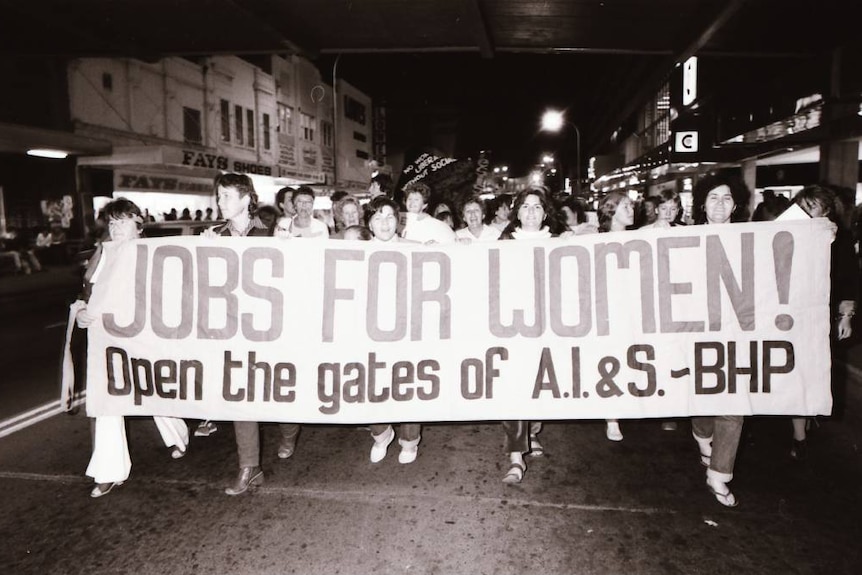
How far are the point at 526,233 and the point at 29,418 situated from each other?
4.57 m

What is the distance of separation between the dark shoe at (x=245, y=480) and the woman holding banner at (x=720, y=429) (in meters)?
2.88

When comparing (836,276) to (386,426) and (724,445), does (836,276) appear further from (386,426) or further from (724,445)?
(386,426)

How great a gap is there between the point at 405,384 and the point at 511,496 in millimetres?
959

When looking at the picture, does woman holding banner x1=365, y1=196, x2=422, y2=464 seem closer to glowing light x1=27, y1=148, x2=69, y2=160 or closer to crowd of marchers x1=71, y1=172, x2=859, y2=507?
crowd of marchers x1=71, y1=172, x2=859, y2=507

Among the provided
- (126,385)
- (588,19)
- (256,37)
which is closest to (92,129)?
(256,37)

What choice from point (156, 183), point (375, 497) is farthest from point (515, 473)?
point (156, 183)

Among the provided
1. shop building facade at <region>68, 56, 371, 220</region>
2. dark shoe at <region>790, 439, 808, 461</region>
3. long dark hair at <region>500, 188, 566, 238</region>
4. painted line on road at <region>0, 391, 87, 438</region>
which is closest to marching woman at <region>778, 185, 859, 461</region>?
dark shoe at <region>790, 439, 808, 461</region>

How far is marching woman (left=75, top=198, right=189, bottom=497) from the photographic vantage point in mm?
3721

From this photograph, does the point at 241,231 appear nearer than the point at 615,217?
Yes

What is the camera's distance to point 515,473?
3887mm

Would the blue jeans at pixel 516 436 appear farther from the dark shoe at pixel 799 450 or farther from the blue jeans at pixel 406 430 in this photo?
the dark shoe at pixel 799 450

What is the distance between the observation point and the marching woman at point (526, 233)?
3916 millimetres

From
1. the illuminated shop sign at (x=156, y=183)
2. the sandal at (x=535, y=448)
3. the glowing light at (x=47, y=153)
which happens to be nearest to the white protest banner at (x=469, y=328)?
the sandal at (x=535, y=448)

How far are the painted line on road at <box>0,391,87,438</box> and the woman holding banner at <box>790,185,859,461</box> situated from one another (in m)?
5.45
